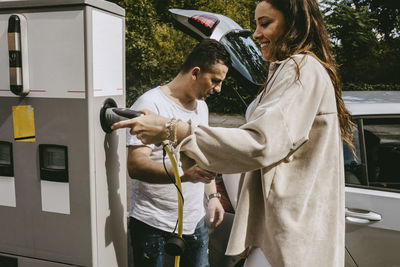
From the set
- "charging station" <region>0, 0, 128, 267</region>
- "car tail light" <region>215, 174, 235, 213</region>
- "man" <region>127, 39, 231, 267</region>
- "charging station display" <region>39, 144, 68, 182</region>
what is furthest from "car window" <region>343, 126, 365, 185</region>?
"charging station display" <region>39, 144, 68, 182</region>

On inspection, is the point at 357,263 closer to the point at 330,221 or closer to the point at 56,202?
the point at 330,221

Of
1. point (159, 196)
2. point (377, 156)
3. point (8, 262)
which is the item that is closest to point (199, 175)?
point (159, 196)

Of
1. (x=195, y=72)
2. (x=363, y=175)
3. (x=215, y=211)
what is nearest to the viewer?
(x=195, y=72)

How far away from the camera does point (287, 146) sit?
1128 millimetres

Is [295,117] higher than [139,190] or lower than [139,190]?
higher

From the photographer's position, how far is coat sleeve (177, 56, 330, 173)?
1.12m

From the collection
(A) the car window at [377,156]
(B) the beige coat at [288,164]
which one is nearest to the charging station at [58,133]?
(B) the beige coat at [288,164]

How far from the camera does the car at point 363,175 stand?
2.25 metres

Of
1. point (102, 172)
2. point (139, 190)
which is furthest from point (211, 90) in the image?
point (102, 172)

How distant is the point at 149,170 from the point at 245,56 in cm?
136

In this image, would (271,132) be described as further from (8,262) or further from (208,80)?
(8,262)

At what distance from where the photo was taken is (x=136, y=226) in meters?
1.99

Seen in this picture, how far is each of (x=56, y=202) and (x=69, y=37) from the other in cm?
74

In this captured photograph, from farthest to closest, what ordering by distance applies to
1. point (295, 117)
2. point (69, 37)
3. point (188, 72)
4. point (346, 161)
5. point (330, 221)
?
1. point (346, 161)
2. point (188, 72)
3. point (69, 37)
4. point (330, 221)
5. point (295, 117)
